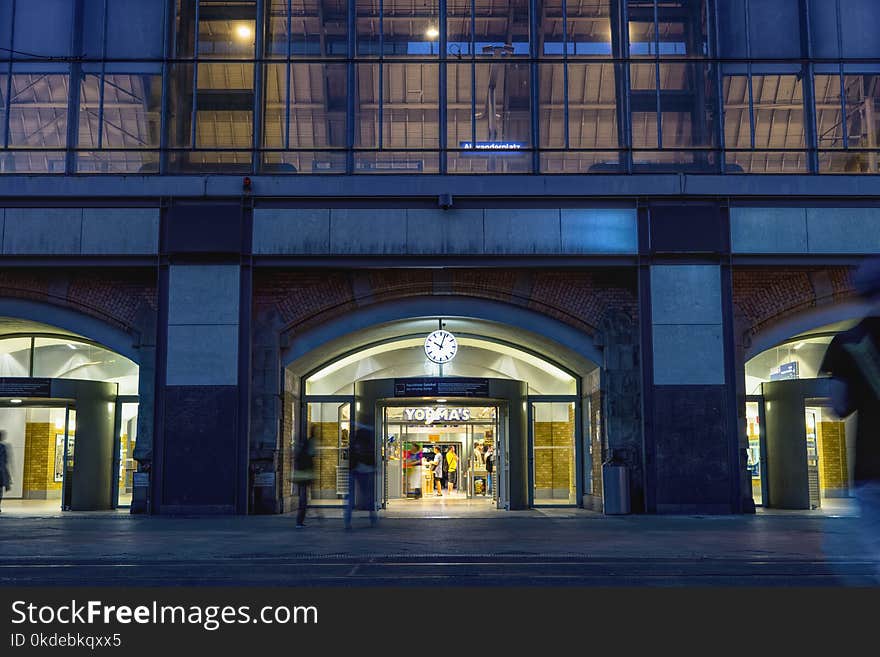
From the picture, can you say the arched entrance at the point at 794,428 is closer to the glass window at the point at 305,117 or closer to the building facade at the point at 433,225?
the building facade at the point at 433,225

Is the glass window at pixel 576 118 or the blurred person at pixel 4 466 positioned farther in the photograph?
the glass window at pixel 576 118

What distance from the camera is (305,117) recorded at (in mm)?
21703

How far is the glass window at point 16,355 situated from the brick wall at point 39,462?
1.26 m

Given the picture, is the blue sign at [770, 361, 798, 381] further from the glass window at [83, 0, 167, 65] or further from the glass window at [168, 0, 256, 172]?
the glass window at [83, 0, 167, 65]

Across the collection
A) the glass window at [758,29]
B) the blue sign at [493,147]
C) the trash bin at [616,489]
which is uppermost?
→ the glass window at [758,29]

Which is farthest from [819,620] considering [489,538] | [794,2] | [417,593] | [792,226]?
[794,2]

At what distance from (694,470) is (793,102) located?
27.0ft

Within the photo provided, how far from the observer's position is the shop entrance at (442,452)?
Result: 2397cm

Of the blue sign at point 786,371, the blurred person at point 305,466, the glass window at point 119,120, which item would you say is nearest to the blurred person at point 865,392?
the blurred person at point 305,466

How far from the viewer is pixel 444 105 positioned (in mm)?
21734

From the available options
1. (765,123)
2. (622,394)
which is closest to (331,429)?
(622,394)

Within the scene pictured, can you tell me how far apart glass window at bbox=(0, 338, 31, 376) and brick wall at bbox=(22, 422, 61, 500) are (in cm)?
126

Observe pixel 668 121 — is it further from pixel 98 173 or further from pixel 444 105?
pixel 98 173

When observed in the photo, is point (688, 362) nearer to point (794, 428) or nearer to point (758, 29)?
point (794, 428)
